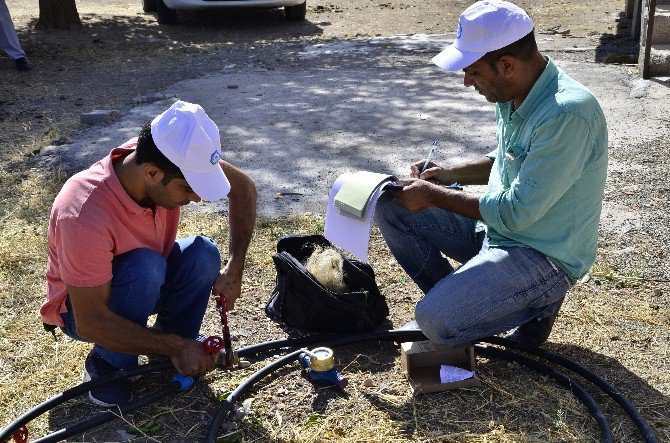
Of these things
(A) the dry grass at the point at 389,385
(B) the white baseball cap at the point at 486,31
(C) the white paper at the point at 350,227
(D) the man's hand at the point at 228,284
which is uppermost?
(B) the white baseball cap at the point at 486,31

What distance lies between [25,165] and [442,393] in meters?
4.08

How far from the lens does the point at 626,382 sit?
3.39 m

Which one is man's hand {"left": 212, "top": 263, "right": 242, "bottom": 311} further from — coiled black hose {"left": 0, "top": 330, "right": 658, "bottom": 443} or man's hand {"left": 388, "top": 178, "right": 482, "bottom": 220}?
man's hand {"left": 388, "top": 178, "right": 482, "bottom": 220}

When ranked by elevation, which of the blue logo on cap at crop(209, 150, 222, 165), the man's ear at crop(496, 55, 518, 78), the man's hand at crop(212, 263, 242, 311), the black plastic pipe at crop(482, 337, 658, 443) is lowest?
the black plastic pipe at crop(482, 337, 658, 443)

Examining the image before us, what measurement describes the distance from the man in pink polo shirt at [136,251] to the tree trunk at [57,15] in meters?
8.67

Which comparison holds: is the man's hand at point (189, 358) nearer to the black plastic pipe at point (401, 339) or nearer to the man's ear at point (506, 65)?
the black plastic pipe at point (401, 339)

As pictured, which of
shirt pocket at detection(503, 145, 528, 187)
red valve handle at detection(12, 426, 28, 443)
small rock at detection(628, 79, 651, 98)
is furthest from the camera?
small rock at detection(628, 79, 651, 98)

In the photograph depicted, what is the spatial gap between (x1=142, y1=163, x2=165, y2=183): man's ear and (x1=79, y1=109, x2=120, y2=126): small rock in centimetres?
448

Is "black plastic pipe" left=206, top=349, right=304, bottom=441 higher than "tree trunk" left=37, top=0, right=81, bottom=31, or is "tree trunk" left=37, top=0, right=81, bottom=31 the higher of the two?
"tree trunk" left=37, top=0, right=81, bottom=31

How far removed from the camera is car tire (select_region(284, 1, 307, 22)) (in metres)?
11.7

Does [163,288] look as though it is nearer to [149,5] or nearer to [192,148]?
[192,148]

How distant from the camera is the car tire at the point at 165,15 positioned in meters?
11.7

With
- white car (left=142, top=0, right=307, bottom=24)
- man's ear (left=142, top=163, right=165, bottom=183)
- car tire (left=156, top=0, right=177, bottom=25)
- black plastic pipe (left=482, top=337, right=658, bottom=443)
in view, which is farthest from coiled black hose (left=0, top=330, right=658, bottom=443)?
car tire (left=156, top=0, right=177, bottom=25)


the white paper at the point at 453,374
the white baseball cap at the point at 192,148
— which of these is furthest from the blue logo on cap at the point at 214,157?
the white paper at the point at 453,374
